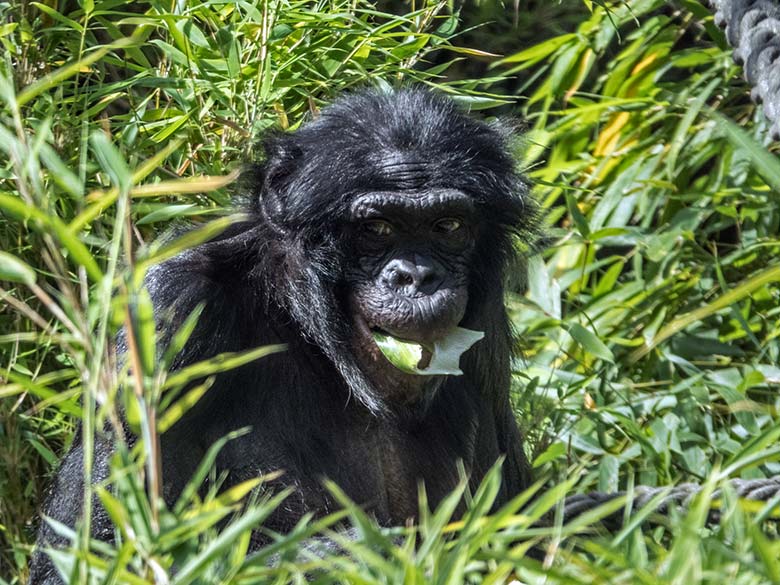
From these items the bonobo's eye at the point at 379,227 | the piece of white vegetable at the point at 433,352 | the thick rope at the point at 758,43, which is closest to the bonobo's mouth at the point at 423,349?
the piece of white vegetable at the point at 433,352

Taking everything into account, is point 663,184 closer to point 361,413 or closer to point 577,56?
point 577,56

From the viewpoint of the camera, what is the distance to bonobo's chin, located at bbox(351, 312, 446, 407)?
389 centimetres

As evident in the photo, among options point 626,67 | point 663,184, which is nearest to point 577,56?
point 626,67

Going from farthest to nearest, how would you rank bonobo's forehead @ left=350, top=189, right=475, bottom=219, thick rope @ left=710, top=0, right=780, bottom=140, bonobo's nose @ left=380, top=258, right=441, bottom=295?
1. thick rope @ left=710, top=0, right=780, bottom=140
2. bonobo's forehead @ left=350, top=189, right=475, bottom=219
3. bonobo's nose @ left=380, top=258, right=441, bottom=295

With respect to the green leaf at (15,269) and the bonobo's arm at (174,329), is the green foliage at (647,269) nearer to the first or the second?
the bonobo's arm at (174,329)

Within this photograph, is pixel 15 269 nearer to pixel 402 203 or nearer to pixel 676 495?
pixel 402 203

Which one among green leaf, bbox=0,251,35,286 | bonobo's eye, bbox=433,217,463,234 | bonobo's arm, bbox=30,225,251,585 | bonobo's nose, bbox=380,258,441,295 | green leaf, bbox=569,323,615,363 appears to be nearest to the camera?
green leaf, bbox=0,251,35,286

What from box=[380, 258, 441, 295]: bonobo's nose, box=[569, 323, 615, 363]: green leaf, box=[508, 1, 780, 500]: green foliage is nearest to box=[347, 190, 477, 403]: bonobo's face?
box=[380, 258, 441, 295]: bonobo's nose

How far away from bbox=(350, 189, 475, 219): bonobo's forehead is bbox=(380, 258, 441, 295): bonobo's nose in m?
0.16

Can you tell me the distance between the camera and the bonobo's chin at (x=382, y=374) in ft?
12.8

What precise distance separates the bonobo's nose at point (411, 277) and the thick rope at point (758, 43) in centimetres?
115

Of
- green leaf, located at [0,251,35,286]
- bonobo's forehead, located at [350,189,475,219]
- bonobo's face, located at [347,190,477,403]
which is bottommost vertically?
bonobo's face, located at [347,190,477,403]

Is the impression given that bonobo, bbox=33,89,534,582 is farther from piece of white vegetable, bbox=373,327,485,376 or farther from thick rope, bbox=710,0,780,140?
thick rope, bbox=710,0,780,140

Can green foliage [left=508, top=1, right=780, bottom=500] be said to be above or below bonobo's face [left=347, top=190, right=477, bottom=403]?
below
